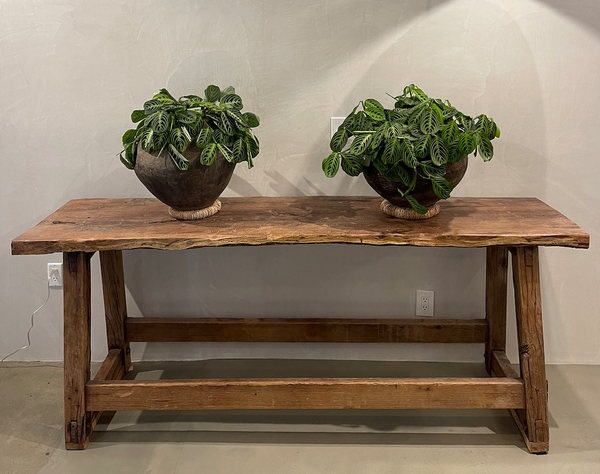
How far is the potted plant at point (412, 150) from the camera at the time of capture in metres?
1.70

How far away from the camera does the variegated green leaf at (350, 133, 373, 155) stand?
68.4 inches

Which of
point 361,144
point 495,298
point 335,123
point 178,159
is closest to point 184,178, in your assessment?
point 178,159

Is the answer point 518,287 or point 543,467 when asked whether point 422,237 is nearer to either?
point 518,287

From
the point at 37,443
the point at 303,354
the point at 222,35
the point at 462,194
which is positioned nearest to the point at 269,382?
the point at 303,354

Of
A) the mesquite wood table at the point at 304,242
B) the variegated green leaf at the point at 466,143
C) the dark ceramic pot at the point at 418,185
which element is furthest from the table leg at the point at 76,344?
the variegated green leaf at the point at 466,143

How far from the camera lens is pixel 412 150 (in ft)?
5.56

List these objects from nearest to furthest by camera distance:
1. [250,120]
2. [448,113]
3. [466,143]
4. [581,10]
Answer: [466,143] < [448,113] < [250,120] < [581,10]

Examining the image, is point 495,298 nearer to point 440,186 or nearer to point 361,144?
point 440,186

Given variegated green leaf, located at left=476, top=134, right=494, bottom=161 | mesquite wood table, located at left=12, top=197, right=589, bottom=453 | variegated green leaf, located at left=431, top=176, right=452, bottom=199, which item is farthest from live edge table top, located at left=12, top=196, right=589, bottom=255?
variegated green leaf, located at left=476, top=134, right=494, bottom=161

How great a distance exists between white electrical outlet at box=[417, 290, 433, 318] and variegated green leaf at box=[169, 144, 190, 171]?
3.52 feet

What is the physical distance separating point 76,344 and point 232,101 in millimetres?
897

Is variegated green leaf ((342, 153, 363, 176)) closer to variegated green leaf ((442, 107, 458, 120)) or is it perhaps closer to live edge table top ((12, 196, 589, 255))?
live edge table top ((12, 196, 589, 255))

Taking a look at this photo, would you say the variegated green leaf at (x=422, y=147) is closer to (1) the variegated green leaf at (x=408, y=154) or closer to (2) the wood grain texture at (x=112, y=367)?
(1) the variegated green leaf at (x=408, y=154)

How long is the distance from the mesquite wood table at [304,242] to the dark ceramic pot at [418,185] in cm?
7
